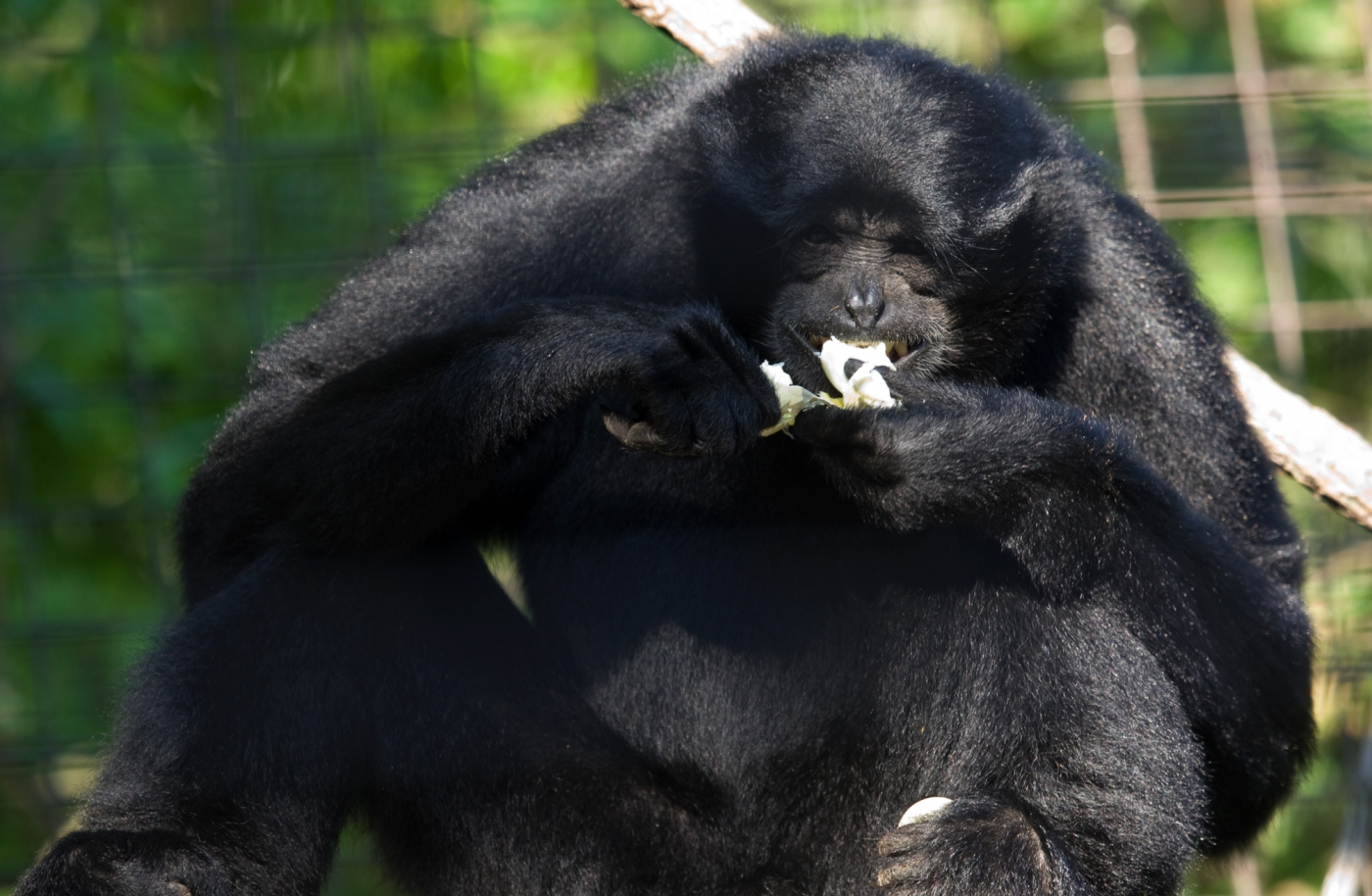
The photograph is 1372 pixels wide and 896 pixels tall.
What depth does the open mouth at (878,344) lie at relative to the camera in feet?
8.04

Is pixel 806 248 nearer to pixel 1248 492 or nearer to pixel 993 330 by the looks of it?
pixel 993 330

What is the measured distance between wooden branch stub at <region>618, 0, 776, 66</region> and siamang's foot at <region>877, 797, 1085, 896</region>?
6.19ft

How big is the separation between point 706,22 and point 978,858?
208cm

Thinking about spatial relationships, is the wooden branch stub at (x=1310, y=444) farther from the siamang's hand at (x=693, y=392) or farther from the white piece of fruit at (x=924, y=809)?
the siamang's hand at (x=693, y=392)

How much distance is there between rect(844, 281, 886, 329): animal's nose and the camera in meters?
2.44

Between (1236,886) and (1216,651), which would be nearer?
(1216,651)

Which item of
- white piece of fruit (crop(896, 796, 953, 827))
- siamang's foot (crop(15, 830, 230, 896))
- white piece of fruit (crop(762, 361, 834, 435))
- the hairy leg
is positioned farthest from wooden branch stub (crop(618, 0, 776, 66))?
siamang's foot (crop(15, 830, 230, 896))

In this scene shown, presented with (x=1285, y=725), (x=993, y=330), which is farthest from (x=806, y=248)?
(x=1285, y=725)

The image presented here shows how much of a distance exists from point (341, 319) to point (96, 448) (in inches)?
131

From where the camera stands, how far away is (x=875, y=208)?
2.43 meters

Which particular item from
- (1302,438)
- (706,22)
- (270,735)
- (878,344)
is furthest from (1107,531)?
(706,22)

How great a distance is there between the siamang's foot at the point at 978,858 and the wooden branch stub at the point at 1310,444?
130 centimetres

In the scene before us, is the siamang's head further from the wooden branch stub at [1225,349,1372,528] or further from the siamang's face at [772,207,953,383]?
the wooden branch stub at [1225,349,1372,528]

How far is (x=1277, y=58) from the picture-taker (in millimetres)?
7043
